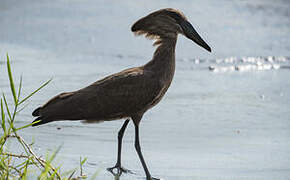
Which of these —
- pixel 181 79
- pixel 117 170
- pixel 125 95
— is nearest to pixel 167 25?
pixel 125 95

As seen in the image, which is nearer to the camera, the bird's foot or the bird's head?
the bird's foot

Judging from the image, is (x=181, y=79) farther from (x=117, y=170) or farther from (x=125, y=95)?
(x=117, y=170)

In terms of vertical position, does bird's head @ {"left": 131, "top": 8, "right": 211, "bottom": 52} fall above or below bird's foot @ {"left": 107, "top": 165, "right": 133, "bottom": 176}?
above

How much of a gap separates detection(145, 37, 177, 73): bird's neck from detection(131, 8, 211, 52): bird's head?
5 centimetres

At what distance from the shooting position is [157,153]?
542cm

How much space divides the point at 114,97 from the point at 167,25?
0.74 metres

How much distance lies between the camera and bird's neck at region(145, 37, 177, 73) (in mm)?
5246

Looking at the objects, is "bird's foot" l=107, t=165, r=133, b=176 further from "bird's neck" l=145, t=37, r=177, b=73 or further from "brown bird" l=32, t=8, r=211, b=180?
"bird's neck" l=145, t=37, r=177, b=73

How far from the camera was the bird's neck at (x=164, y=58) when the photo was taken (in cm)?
525

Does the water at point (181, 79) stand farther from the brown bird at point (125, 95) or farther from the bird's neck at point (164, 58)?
the bird's neck at point (164, 58)

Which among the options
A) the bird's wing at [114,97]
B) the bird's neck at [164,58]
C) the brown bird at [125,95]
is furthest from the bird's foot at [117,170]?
the bird's neck at [164,58]

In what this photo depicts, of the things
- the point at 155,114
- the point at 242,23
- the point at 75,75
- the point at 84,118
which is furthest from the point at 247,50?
the point at 84,118

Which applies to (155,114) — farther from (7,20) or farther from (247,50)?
(7,20)

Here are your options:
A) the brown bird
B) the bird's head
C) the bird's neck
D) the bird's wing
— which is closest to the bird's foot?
the brown bird
